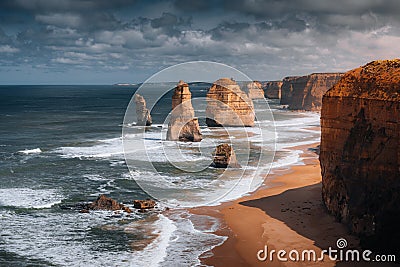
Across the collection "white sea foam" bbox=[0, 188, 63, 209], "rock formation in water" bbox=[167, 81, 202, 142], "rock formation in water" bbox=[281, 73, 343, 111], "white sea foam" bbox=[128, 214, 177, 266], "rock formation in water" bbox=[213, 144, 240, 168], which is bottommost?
"white sea foam" bbox=[128, 214, 177, 266]

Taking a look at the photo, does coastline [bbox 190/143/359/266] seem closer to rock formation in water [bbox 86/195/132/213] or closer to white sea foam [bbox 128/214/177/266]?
white sea foam [bbox 128/214/177/266]

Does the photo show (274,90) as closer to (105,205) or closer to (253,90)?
(253,90)

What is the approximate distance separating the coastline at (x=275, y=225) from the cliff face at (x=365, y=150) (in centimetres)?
133

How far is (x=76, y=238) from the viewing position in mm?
21812

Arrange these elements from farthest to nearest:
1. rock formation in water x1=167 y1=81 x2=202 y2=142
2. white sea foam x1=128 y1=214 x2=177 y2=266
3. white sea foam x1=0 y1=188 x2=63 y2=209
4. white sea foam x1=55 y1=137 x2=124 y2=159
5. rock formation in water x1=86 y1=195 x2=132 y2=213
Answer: rock formation in water x1=167 y1=81 x2=202 y2=142, white sea foam x1=55 y1=137 x2=124 y2=159, white sea foam x1=0 y1=188 x2=63 y2=209, rock formation in water x1=86 y1=195 x2=132 y2=213, white sea foam x1=128 y1=214 x2=177 y2=266

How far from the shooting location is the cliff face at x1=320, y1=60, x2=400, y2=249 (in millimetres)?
17797

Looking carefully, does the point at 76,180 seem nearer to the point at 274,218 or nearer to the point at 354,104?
the point at 274,218

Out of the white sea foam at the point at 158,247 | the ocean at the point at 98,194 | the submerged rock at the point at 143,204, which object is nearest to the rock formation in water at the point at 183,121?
the ocean at the point at 98,194

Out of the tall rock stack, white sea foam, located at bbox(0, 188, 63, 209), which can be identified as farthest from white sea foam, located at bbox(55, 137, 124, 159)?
the tall rock stack

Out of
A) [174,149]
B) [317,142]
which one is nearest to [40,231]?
[174,149]

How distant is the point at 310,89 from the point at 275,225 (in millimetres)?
92767

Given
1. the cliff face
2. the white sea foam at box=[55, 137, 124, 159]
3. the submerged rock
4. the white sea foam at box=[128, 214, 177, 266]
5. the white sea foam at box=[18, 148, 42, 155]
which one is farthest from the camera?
the white sea foam at box=[18, 148, 42, 155]

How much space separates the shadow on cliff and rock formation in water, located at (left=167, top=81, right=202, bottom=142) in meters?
24.4

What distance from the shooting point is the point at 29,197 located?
28.9 metres
